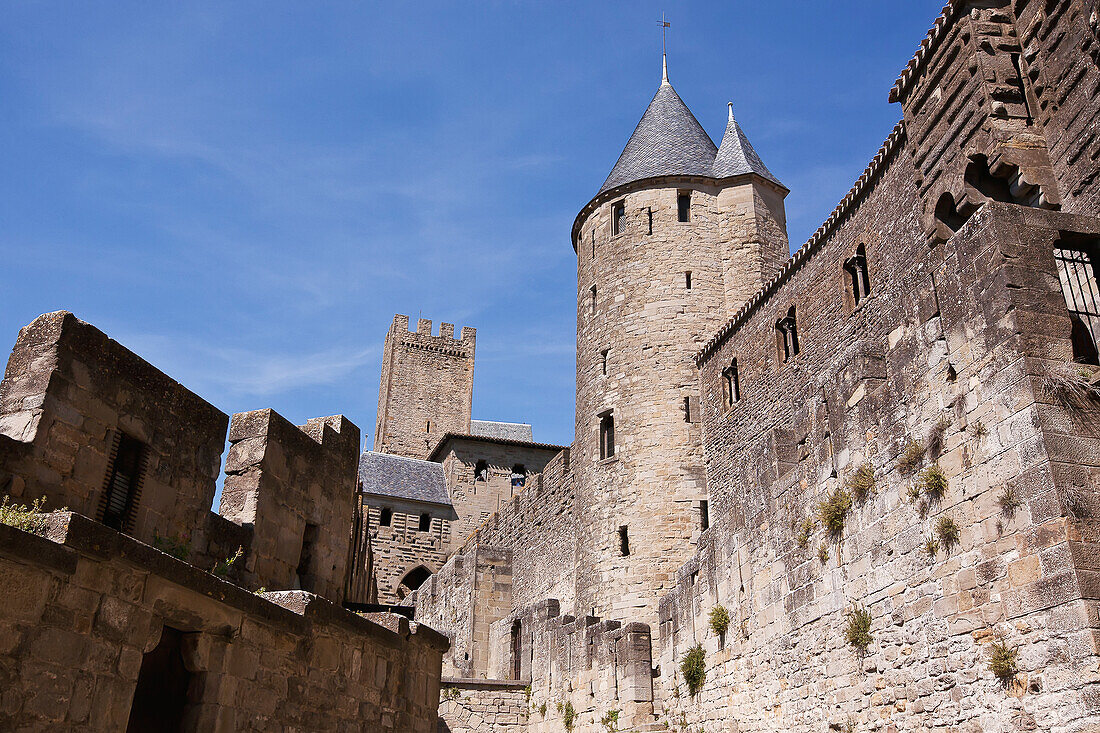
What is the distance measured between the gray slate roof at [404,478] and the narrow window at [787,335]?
21.6 metres

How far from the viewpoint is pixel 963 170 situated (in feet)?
33.2

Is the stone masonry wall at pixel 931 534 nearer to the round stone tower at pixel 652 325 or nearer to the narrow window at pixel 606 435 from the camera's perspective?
the round stone tower at pixel 652 325

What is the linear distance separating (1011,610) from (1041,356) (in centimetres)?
196

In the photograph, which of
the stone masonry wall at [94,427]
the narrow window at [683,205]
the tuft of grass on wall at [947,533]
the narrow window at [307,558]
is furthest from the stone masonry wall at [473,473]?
the tuft of grass on wall at [947,533]

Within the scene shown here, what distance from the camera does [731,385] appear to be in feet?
66.1

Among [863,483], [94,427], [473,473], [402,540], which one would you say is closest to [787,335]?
[863,483]

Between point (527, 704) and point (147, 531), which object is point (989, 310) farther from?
point (527, 704)

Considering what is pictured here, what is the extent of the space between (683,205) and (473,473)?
65.7 feet

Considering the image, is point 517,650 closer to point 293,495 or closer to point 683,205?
point 683,205

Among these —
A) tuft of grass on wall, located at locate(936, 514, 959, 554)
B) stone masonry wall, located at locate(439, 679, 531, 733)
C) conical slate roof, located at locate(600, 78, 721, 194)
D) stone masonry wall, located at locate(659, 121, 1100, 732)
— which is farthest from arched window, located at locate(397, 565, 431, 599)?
tuft of grass on wall, located at locate(936, 514, 959, 554)

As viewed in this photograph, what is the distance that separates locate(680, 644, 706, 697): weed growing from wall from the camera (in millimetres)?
13320

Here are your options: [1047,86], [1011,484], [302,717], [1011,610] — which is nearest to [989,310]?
[1011,484]

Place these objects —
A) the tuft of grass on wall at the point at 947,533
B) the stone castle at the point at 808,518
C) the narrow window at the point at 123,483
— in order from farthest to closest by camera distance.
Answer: the tuft of grass on wall at the point at 947,533, the narrow window at the point at 123,483, the stone castle at the point at 808,518

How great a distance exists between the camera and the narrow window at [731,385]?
1994 cm
